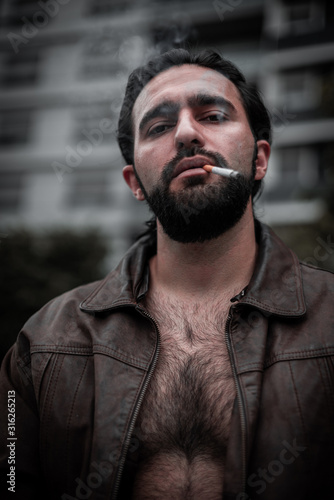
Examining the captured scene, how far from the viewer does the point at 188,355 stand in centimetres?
187

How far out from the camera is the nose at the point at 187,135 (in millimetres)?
2082

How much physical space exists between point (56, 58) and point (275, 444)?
60.8 feet

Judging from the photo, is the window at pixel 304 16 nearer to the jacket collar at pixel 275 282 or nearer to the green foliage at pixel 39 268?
the green foliage at pixel 39 268

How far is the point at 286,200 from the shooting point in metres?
12.5

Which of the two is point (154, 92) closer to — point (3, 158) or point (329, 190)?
point (329, 190)

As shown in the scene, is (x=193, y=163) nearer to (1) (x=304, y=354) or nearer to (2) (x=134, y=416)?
(1) (x=304, y=354)

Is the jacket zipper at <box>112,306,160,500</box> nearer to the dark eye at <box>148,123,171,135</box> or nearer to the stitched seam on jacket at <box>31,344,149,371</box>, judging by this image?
the stitched seam on jacket at <box>31,344,149,371</box>

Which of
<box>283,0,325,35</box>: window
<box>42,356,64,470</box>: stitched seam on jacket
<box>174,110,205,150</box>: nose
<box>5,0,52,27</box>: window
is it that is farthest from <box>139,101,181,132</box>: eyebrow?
<box>5,0,52,27</box>: window

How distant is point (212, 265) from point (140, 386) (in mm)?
741

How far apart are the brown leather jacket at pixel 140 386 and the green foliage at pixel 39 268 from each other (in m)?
5.74

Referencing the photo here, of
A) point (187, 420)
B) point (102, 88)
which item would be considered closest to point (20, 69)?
point (102, 88)

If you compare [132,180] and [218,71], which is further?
[132,180]

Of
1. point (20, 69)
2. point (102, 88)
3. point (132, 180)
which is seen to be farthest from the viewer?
point (20, 69)

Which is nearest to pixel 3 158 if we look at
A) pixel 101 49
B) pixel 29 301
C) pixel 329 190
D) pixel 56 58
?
pixel 56 58
